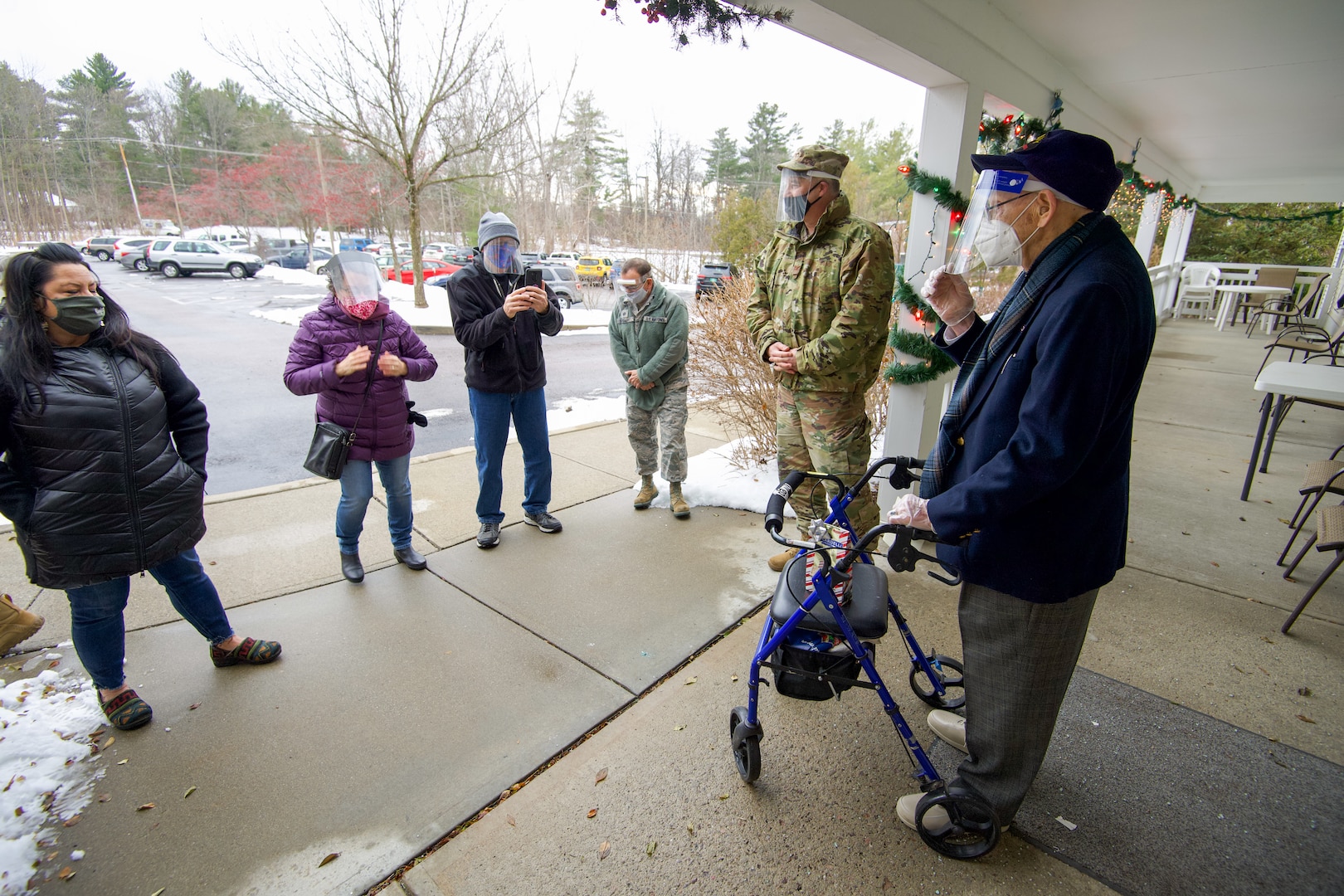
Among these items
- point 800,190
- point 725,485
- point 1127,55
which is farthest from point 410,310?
point 1127,55

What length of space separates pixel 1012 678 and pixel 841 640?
0.48 metres

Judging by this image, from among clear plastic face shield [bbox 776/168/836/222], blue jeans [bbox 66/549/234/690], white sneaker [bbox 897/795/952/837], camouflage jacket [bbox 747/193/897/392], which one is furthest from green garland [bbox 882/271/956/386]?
blue jeans [bbox 66/549/234/690]

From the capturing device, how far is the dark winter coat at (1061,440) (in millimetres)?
1421

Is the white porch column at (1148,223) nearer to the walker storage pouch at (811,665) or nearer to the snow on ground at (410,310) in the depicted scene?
the snow on ground at (410,310)

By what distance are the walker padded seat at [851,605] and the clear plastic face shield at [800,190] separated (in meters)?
1.83

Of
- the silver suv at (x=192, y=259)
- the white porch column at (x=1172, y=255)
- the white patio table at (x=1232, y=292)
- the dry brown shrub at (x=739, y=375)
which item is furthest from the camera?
the silver suv at (x=192, y=259)

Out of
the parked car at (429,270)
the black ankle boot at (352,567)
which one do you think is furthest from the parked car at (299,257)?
the black ankle boot at (352,567)

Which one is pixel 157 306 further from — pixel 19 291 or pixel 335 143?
pixel 19 291

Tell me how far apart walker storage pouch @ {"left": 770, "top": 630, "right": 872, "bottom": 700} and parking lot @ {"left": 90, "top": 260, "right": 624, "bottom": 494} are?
4.94m

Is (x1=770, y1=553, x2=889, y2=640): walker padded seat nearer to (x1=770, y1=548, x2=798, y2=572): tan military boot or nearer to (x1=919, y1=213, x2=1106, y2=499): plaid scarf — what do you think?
(x1=919, y1=213, x2=1106, y2=499): plaid scarf

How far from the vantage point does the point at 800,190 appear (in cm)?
298

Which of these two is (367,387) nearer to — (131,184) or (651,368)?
(651,368)

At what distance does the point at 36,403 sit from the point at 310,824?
5.64 feet

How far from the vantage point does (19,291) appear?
81.9 inches
